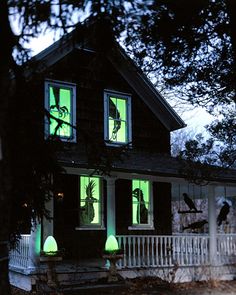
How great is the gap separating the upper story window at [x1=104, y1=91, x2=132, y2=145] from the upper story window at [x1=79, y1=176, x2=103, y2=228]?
4.69ft

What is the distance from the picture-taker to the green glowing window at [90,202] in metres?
14.6

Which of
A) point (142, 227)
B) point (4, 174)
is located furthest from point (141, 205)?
point (4, 174)

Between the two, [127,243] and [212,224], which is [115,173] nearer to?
[127,243]

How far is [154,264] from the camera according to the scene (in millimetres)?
12852

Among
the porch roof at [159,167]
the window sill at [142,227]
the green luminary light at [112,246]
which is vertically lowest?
the green luminary light at [112,246]

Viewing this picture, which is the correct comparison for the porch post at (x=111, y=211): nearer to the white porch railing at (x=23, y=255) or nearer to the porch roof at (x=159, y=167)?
the porch roof at (x=159, y=167)

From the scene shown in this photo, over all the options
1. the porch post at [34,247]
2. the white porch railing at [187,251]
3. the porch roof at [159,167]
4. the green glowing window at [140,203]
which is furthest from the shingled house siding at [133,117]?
the white porch railing at [187,251]

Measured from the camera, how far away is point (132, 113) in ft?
52.9

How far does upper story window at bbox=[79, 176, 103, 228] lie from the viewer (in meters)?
14.6

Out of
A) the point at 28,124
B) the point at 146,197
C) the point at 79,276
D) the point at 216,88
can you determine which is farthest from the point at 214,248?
the point at 28,124

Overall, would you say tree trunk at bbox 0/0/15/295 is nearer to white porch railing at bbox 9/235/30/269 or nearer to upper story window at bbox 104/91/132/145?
white porch railing at bbox 9/235/30/269

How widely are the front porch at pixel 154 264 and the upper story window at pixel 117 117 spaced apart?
3.43 m

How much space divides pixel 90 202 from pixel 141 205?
1982mm

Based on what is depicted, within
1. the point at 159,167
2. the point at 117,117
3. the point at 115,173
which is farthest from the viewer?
the point at 117,117
